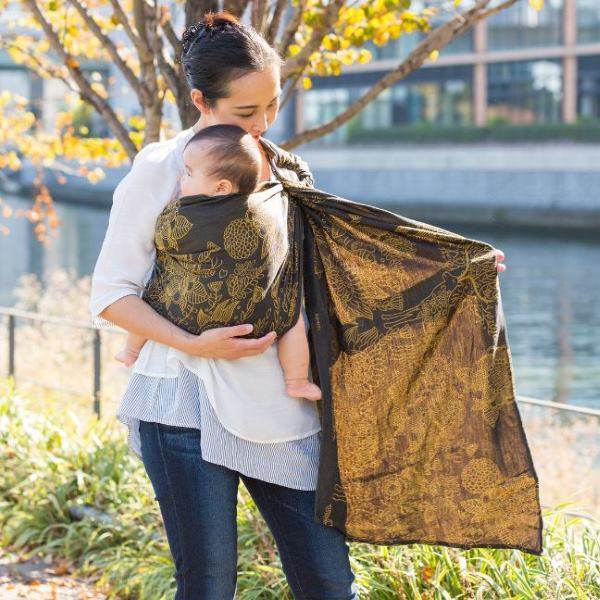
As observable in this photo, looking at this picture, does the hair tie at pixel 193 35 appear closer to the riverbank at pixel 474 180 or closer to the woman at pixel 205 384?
the woman at pixel 205 384

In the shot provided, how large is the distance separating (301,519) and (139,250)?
72 centimetres

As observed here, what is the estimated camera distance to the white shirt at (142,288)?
8.03ft

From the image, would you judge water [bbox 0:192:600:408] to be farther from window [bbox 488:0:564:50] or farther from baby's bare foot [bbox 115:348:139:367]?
window [bbox 488:0:564:50]

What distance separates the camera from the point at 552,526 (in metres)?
3.73

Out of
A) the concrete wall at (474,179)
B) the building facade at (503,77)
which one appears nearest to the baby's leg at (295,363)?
the concrete wall at (474,179)

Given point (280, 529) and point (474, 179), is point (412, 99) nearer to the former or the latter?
point (474, 179)

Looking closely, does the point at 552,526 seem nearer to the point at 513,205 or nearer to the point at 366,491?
the point at 366,491

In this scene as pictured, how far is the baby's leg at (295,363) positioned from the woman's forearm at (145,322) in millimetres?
218

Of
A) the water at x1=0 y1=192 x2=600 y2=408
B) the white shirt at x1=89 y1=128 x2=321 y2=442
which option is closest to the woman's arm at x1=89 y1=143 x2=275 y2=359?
the white shirt at x1=89 y1=128 x2=321 y2=442

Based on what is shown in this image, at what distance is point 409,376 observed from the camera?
2.62 m

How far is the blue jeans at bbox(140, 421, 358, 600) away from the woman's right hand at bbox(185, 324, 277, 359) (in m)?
0.19

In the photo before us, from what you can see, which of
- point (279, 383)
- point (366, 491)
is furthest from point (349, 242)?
point (366, 491)

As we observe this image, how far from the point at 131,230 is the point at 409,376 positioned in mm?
731

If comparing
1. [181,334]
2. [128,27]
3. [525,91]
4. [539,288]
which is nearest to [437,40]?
[128,27]
